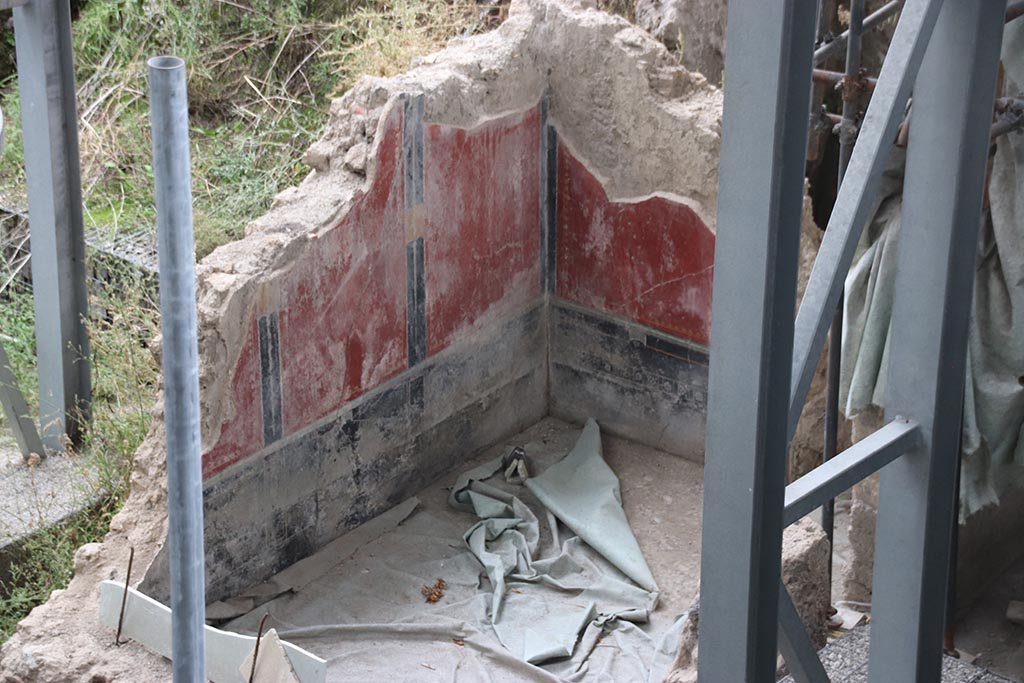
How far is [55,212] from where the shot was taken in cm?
632

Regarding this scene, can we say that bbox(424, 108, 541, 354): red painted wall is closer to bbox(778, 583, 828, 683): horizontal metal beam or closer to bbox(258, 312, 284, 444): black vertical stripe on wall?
bbox(258, 312, 284, 444): black vertical stripe on wall

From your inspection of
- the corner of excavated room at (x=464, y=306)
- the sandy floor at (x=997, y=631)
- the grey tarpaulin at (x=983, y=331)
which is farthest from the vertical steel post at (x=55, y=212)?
the sandy floor at (x=997, y=631)

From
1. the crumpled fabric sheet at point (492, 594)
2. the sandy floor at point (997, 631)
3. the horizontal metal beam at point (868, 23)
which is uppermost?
the horizontal metal beam at point (868, 23)

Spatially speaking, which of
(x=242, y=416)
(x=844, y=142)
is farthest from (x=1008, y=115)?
(x=242, y=416)

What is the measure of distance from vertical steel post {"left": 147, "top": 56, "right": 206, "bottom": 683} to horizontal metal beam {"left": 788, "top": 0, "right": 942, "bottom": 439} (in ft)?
3.65

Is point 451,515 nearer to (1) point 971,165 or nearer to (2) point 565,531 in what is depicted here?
(2) point 565,531

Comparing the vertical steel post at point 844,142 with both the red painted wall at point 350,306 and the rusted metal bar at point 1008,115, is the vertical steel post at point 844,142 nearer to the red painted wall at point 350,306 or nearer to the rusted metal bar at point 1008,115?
the rusted metal bar at point 1008,115

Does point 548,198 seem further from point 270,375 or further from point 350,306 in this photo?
point 270,375

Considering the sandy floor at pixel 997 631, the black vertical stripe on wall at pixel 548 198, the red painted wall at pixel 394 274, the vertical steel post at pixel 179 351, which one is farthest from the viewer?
the black vertical stripe on wall at pixel 548 198

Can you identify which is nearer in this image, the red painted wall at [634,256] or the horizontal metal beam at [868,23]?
the horizontal metal beam at [868,23]

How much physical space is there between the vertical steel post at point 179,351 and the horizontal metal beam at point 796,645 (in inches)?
44.6

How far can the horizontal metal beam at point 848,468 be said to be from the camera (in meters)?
2.53

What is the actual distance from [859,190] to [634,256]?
4128 millimetres

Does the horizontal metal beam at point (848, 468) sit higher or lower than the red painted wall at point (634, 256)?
higher
